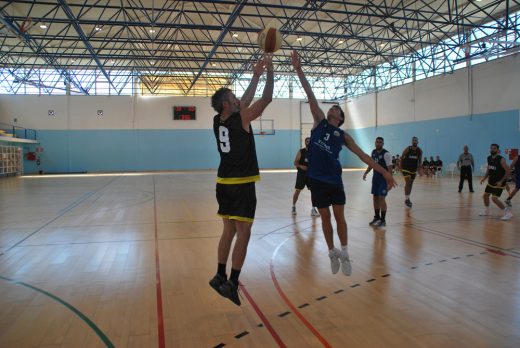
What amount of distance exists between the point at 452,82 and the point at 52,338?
2577cm

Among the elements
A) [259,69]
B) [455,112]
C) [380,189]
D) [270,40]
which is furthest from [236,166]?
[455,112]

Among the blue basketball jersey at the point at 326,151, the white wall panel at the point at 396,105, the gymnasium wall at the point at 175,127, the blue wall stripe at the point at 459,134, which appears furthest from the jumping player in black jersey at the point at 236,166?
the white wall panel at the point at 396,105

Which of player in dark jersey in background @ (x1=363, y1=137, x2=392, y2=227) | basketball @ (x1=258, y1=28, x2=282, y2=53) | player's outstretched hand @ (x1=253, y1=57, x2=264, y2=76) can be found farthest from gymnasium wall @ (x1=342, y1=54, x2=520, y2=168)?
player's outstretched hand @ (x1=253, y1=57, x2=264, y2=76)

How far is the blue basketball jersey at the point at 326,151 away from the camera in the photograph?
4.62 meters

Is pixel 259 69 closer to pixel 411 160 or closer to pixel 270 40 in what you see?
pixel 270 40

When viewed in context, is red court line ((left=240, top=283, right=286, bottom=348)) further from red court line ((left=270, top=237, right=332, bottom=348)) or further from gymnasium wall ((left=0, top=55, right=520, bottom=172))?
gymnasium wall ((left=0, top=55, right=520, bottom=172))

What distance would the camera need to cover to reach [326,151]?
183 inches

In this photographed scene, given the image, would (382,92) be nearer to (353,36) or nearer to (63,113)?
(353,36)

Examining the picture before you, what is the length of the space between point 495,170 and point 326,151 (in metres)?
6.32

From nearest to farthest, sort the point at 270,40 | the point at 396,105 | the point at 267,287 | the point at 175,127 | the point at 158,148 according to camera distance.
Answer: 1. the point at 267,287
2. the point at 270,40
3. the point at 396,105
4. the point at 158,148
5. the point at 175,127

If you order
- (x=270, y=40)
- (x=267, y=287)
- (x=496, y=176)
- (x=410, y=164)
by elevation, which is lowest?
(x=267, y=287)

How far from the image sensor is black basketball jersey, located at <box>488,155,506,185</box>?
9.01 m

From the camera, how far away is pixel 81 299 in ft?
13.5

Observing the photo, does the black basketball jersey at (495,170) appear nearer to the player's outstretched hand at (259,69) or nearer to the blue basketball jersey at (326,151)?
the blue basketball jersey at (326,151)
